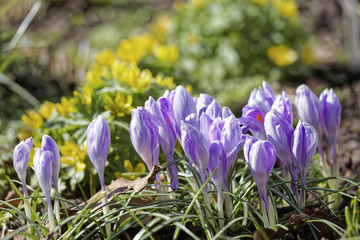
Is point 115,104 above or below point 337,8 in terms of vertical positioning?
above

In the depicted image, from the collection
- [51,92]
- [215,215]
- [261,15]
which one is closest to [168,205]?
[215,215]

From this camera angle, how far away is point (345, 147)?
2934mm

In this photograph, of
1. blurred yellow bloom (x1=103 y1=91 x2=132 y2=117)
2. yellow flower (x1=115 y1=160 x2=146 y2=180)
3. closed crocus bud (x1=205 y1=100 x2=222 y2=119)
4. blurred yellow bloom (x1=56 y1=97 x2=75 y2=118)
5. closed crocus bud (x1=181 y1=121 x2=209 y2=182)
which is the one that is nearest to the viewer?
closed crocus bud (x1=181 y1=121 x2=209 y2=182)

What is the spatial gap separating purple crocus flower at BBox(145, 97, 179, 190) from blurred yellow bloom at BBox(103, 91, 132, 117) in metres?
0.70

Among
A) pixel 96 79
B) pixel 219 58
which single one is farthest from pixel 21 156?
pixel 219 58

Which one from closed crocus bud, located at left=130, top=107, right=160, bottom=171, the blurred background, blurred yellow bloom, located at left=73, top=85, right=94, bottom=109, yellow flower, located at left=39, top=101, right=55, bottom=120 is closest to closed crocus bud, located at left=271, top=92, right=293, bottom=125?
closed crocus bud, located at left=130, top=107, right=160, bottom=171

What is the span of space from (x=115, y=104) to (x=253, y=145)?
3.57 feet

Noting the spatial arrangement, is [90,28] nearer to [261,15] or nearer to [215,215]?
[261,15]

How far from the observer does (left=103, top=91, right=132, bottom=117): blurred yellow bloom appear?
7.47 feet

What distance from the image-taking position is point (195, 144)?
1.38 meters

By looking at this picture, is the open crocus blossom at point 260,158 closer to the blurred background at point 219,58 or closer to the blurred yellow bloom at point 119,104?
the blurred yellow bloom at point 119,104

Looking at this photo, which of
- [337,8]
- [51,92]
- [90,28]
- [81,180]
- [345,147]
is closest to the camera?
[81,180]

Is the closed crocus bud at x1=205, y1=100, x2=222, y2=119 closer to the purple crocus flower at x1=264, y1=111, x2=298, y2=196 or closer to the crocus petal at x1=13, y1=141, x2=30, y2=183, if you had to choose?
the purple crocus flower at x1=264, y1=111, x2=298, y2=196

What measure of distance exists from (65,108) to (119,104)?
344mm
